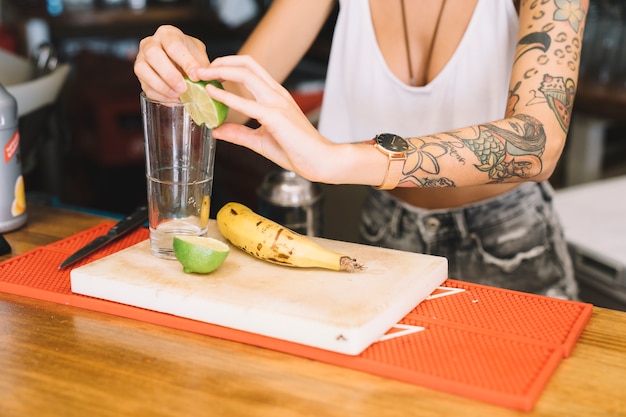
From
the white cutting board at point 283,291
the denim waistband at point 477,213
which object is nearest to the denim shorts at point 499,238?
the denim waistband at point 477,213

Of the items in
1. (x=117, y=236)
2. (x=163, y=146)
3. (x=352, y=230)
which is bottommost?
(x=352, y=230)

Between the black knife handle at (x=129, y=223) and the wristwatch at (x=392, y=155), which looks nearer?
the wristwatch at (x=392, y=155)

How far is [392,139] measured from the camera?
48.6 inches

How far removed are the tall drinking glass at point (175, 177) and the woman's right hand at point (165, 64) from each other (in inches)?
2.1

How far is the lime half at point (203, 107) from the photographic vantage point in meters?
1.17

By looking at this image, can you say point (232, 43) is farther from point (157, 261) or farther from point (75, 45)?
point (157, 261)

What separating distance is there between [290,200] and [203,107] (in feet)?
2.55

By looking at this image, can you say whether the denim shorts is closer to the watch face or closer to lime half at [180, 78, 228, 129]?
the watch face

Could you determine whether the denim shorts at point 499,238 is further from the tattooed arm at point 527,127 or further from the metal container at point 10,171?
the metal container at point 10,171

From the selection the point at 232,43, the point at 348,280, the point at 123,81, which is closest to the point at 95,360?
the point at 348,280

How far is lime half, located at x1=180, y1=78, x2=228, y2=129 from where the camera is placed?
1165 mm

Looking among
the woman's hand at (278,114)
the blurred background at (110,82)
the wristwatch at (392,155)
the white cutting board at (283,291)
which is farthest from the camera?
the blurred background at (110,82)

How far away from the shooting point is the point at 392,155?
1.21m

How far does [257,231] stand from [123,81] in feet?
8.88
